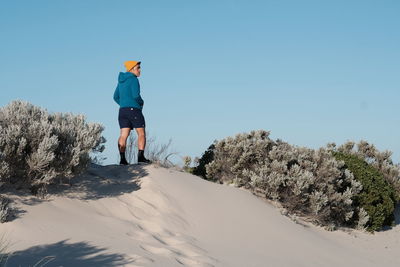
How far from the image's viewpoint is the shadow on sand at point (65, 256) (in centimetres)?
474

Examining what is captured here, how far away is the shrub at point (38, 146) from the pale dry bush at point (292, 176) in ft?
14.1

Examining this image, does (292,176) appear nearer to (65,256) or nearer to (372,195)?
(372,195)

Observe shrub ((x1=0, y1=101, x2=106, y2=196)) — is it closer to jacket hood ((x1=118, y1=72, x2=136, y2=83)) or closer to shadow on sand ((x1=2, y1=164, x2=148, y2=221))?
shadow on sand ((x1=2, y1=164, x2=148, y2=221))

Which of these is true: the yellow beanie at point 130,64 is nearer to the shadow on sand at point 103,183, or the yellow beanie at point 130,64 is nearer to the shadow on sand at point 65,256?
the shadow on sand at point 103,183

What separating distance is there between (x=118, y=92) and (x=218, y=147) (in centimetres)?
332

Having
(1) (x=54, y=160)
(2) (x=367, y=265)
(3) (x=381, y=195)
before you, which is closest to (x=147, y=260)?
(1) (x=54, y=160)

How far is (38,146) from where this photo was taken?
6.36 meters

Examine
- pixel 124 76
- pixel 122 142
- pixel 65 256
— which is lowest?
pixel 65 256

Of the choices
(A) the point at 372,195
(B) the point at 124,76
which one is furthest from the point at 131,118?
(A) the point at 372,195

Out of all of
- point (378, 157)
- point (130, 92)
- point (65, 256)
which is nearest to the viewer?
point (65, 256)

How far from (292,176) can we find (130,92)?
12.9ft

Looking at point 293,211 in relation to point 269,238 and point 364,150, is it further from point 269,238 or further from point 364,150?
point 364,150

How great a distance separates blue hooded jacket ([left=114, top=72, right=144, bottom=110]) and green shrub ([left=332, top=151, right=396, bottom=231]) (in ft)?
20.0

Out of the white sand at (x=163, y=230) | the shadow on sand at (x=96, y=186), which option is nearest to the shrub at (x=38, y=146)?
the shadow on sand at (x=96, y=186)
